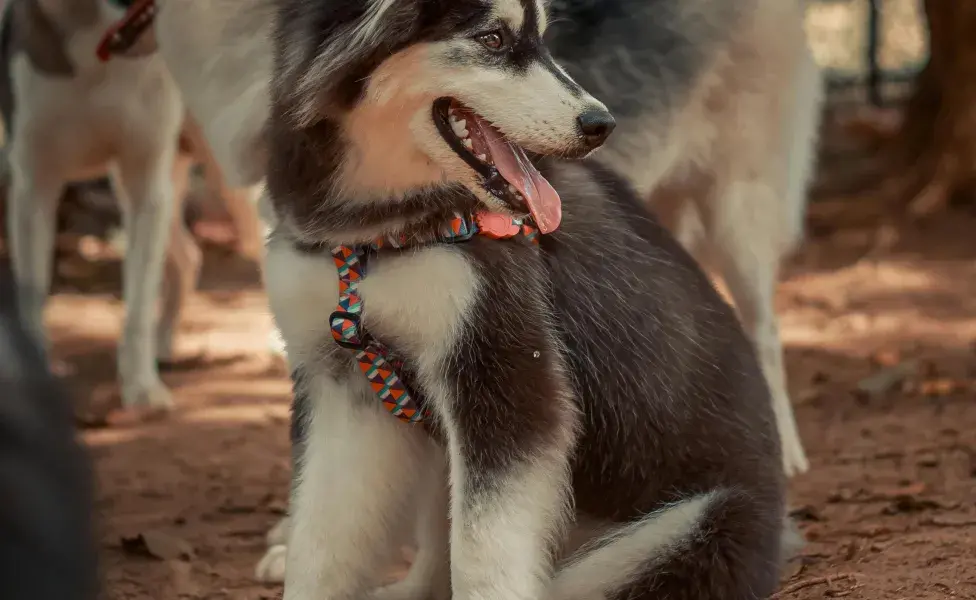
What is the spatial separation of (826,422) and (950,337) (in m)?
1.51

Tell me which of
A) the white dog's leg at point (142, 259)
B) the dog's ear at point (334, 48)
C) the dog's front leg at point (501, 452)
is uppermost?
the dog's ear at point (334, 48)

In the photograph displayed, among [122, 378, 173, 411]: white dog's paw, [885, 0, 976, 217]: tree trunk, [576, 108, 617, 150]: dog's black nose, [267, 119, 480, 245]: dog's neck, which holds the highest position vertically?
[576, 108, 617, 150]: dog's black nose

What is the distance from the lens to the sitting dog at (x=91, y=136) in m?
5.05

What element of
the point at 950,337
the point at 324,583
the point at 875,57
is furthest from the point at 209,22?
the point at 875,57

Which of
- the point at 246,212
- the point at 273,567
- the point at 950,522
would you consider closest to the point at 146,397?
the point at 246,212

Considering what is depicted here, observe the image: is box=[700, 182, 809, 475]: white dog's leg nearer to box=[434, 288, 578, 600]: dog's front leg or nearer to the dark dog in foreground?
box=[434, 288, 578, 600]: dog's front leg

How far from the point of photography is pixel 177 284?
6.15 m

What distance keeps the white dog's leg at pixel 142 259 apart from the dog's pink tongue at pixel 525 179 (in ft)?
10.3

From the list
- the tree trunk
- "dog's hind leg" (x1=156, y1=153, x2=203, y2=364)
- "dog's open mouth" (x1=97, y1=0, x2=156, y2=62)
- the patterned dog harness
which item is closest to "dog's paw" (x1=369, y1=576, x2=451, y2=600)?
the patterned dog harness

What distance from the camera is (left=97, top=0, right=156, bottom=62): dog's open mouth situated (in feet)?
14.0

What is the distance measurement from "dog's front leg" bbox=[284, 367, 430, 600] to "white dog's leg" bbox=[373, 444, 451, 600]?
0.08 metres

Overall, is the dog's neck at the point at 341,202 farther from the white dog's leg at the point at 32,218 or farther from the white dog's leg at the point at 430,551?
the white dog's leg at the point at 32,218

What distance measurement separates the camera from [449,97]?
250cm

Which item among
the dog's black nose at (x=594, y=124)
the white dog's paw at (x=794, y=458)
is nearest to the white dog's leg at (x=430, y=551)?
the dog's black nose at (x=594, y=124)
